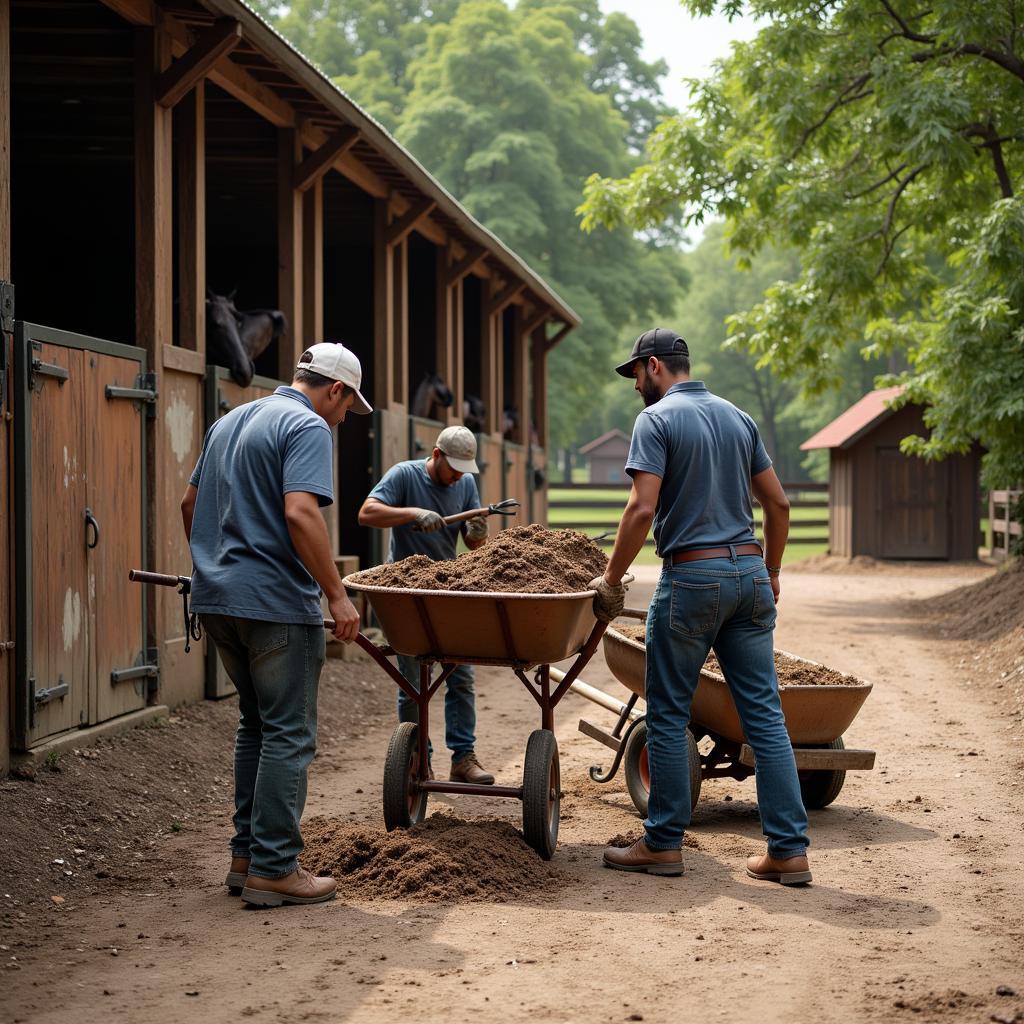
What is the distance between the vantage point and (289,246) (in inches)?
437

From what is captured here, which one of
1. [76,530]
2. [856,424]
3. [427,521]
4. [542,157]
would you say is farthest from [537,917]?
[542,157]

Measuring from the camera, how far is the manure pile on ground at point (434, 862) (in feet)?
17.3

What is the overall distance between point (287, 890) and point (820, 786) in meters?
2.79

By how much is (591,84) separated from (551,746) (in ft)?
145

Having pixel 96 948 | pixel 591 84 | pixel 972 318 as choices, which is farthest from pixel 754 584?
pixel 591 84

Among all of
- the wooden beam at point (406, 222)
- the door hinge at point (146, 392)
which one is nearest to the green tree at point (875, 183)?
the wooden beam at point (406, 222)

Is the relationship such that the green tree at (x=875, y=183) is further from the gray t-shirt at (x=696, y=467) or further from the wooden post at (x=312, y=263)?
the gray t-shirt at (x=696, y=467)

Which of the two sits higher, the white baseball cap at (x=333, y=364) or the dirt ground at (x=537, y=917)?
the white baseball cap at (x=333, y=364)

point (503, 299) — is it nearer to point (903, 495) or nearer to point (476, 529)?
point (476, 529)

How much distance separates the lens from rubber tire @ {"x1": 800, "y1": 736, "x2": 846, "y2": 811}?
6688 mm

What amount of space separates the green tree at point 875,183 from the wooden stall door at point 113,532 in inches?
358

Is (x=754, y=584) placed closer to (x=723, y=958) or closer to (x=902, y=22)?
(x=723, y=958)

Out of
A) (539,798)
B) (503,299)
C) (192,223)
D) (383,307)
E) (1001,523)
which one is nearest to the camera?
(539,798)

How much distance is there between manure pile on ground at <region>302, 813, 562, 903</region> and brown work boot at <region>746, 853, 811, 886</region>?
78cm
